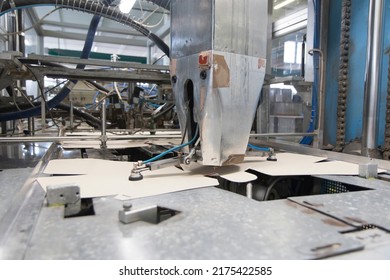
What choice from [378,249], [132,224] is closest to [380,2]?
[378,249]

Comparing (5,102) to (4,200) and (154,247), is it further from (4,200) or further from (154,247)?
(154,247)

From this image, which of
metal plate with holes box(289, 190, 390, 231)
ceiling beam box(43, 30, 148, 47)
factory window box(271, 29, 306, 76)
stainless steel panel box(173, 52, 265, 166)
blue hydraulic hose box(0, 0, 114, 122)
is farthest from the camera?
ceiling beam box(43, 30, 148, 47)

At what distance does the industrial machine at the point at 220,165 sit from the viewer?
2.21ft

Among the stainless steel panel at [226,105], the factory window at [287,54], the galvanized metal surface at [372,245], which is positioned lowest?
the galvanized metal surface at [372,245]

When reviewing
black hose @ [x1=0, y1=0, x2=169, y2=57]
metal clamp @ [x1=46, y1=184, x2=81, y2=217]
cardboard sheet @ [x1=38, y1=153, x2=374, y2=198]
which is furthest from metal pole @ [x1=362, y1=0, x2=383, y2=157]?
black hose @ [x1=0, y1=0, x2=169, y2=57]

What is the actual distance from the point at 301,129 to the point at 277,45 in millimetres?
970

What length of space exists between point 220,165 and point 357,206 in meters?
0.58

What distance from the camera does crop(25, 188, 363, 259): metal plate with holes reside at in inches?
24.2

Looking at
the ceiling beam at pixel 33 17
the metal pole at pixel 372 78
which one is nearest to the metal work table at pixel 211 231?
the metal pole at pixel 372 78

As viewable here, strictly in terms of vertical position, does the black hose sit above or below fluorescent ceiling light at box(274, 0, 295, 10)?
below

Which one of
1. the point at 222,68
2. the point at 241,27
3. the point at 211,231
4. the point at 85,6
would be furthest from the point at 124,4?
the point at 211,231

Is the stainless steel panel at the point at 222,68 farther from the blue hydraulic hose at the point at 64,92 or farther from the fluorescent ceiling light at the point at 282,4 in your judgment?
the fluorescent ceiling light at the point at 282,4

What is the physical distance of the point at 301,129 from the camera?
2898 mm

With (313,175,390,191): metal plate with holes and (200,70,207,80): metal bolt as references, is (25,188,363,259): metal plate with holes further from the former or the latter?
(200,70,207,80): metal bolt
